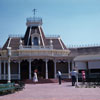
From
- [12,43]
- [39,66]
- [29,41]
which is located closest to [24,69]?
[39,66]

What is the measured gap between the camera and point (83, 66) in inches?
1938

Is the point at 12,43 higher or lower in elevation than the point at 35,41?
lower

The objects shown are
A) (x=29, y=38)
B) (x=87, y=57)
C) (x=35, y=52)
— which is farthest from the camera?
(x=87, y=57)

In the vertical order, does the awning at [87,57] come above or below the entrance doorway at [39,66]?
above

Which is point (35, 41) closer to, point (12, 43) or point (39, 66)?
point (12, 43)

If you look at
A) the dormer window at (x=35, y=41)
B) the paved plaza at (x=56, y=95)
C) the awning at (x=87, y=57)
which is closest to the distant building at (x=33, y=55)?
the dormer window at (x=35, y=41)

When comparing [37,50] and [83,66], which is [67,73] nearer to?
[37,50]

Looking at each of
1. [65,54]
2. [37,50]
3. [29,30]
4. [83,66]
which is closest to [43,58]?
[37,50]

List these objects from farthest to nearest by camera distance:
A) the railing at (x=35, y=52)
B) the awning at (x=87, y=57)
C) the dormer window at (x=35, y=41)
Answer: the awning at (x=87, y=57)
the dormer window at (x=35, y=41)
the railing at (x=35, y=52)

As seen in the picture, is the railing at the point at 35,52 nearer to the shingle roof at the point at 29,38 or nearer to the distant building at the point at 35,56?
the distant building at the point at 35,56

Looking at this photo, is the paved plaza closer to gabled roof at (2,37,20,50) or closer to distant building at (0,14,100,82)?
distant building at (0,14,100,82)

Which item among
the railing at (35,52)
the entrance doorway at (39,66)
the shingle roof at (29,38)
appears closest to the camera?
the railing at (35,52)

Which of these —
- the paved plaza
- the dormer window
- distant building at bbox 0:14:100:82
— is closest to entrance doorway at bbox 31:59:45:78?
distant building at bbox 0:14:100:82

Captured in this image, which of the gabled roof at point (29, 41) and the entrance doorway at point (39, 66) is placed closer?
the entrance doorway at point (39, 66)
